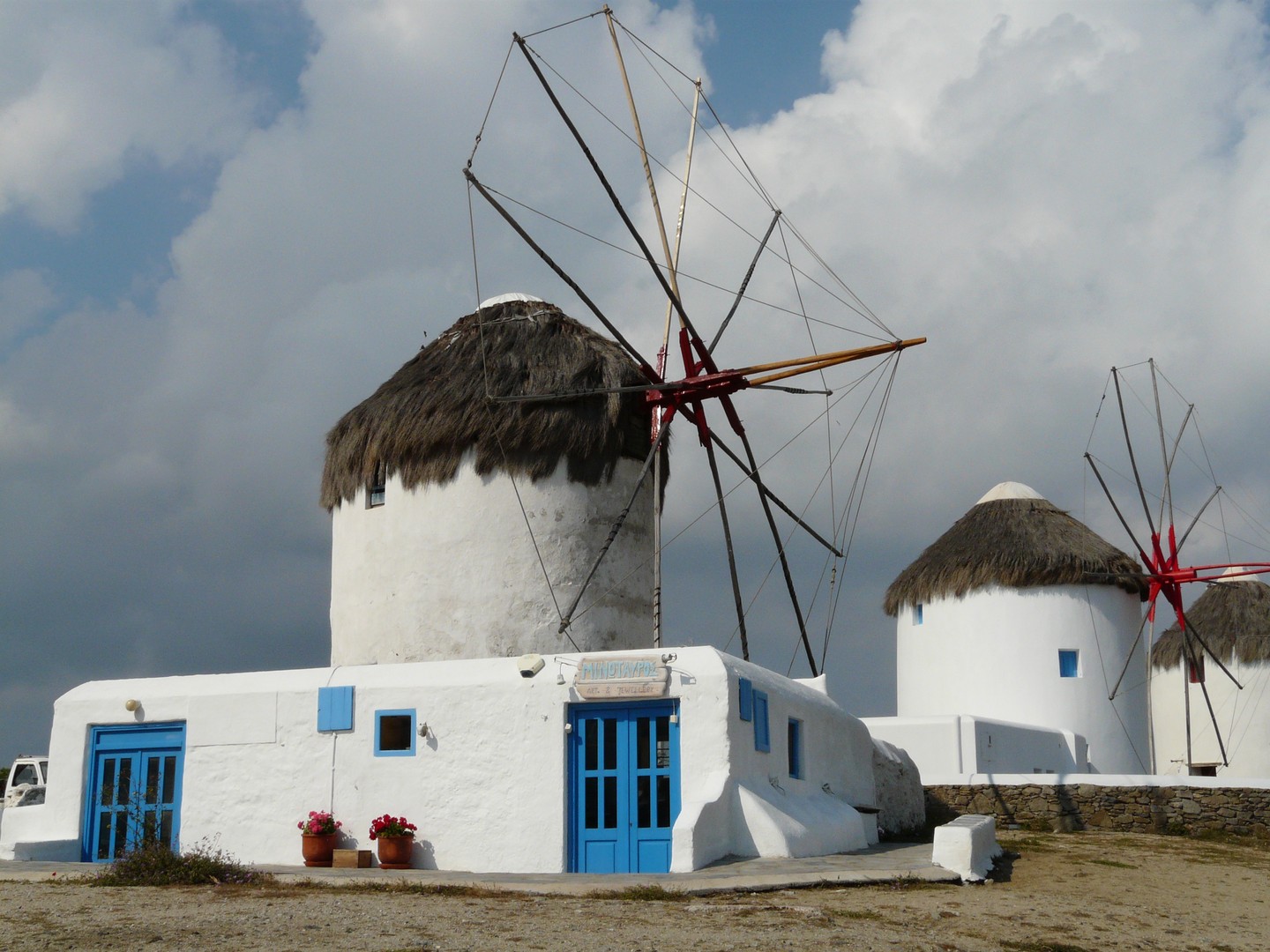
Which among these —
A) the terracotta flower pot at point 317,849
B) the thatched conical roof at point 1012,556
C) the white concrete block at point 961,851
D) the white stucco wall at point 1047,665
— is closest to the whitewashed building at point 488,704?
the terracotta flower pot at point 317,849

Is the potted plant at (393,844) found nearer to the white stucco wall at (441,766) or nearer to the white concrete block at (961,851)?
the white stucco wall at (441,766)

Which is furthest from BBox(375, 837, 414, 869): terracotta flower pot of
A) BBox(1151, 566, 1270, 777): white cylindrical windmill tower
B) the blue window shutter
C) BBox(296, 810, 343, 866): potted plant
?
BBox(1151, 566, 1270, 777): white cylindrical windmill tower

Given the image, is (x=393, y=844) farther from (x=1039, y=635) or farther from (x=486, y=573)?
(x=1039, y=635)

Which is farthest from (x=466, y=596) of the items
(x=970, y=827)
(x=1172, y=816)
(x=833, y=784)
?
(x=1172, y=816)

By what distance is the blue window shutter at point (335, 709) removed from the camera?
15391mm

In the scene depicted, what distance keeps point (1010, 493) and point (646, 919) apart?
76.9 feet

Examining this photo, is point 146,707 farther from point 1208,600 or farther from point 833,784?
point 1208,600

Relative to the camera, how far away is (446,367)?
1945cm

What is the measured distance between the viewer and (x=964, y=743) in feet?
80.3

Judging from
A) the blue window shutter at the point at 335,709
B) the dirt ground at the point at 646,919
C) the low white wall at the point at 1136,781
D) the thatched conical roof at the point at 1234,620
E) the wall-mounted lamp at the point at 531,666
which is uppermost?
the thatched conical roof at the point at 1234,620

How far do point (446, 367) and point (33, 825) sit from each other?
8.12 meters

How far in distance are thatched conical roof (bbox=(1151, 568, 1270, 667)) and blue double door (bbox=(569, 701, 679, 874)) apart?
22.8 metres

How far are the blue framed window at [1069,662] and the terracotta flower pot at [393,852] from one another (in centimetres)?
1794

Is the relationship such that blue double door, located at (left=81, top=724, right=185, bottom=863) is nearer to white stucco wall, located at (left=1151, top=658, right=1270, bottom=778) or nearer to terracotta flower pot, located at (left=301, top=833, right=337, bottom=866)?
terracotta flower pot, located at (left=301, top=833, right=337, bottom=866)
